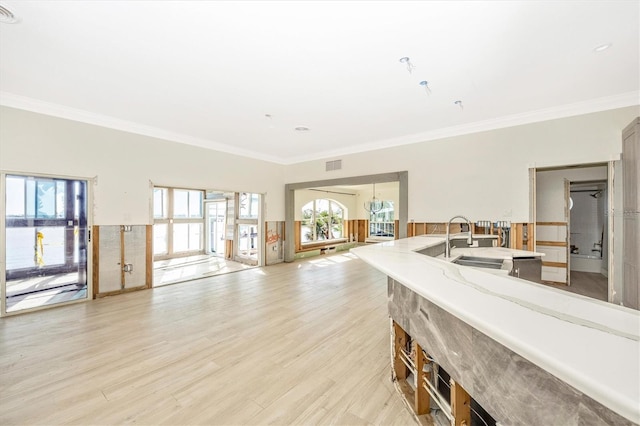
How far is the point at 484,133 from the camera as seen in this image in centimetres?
474

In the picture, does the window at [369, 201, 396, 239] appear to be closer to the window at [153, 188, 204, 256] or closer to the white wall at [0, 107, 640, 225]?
the white wall at [0, 107, 640, 225]

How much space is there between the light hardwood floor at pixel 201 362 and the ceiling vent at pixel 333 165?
340 cm

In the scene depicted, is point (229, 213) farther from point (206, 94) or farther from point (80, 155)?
point (206, 94)

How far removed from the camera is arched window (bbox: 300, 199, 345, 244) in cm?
992

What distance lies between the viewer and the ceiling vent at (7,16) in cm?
216

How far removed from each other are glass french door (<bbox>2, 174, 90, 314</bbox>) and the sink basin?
581 cm

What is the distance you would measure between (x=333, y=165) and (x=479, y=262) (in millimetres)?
4218

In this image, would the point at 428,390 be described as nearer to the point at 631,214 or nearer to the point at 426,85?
the point at 426,85

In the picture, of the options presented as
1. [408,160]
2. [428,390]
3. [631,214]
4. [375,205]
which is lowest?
[428,390]

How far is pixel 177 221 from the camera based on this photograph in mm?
9094

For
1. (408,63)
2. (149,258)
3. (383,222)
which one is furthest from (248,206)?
(408,63)

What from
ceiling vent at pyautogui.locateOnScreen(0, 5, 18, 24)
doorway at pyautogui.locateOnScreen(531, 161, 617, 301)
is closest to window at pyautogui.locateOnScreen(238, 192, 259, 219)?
ceiling vent at pyautogui.locateOnScreen(0, 5, 18, 24)

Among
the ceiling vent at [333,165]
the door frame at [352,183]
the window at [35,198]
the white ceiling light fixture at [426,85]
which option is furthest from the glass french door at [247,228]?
the white ceiling light fixture at [426,85]

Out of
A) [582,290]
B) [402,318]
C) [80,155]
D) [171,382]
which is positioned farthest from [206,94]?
[582,290]
